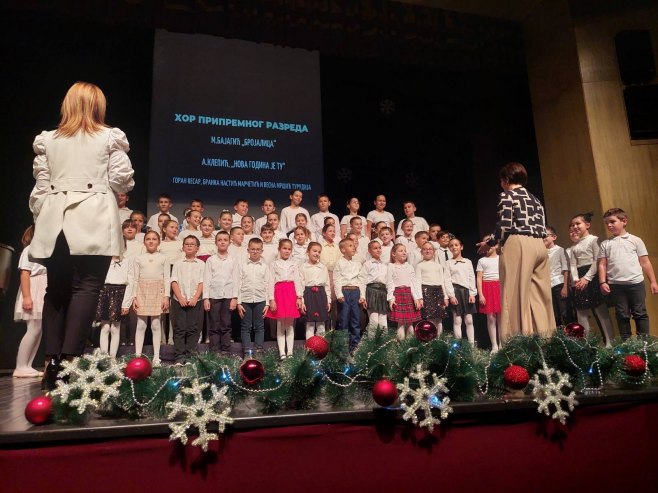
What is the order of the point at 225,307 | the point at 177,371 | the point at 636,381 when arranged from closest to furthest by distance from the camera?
1. the point at 177,371
2. the point at 636,381
3. the point at 225,307

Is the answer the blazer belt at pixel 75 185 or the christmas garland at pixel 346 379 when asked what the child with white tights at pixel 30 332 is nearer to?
the blazer belt at pixel 75 185

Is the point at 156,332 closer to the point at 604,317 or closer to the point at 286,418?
the point at 286,418

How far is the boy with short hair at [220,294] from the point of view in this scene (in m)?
5.36

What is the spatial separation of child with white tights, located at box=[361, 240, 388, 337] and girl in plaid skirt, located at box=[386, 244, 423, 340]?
0.37 ft

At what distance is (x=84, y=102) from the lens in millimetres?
2279

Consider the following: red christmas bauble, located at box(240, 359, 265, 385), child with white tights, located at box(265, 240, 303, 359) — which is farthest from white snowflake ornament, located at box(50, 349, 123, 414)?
child with white tights, located at box(265, 240, 303, 359)

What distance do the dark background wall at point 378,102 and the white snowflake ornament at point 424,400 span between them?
5986mm

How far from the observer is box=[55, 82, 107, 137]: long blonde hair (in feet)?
7.39

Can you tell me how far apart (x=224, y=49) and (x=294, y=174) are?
2.15m

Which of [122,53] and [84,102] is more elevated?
[122,53]

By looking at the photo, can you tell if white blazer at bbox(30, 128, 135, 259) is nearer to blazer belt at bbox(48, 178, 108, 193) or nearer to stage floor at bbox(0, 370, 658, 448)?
blazer belt at bbox(48, 178, 108, 193)

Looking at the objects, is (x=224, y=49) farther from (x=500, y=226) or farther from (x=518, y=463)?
(x=518, y=463)

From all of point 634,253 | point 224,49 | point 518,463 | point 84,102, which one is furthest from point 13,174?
point 634,253

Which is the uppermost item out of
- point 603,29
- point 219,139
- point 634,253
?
point 603,29
